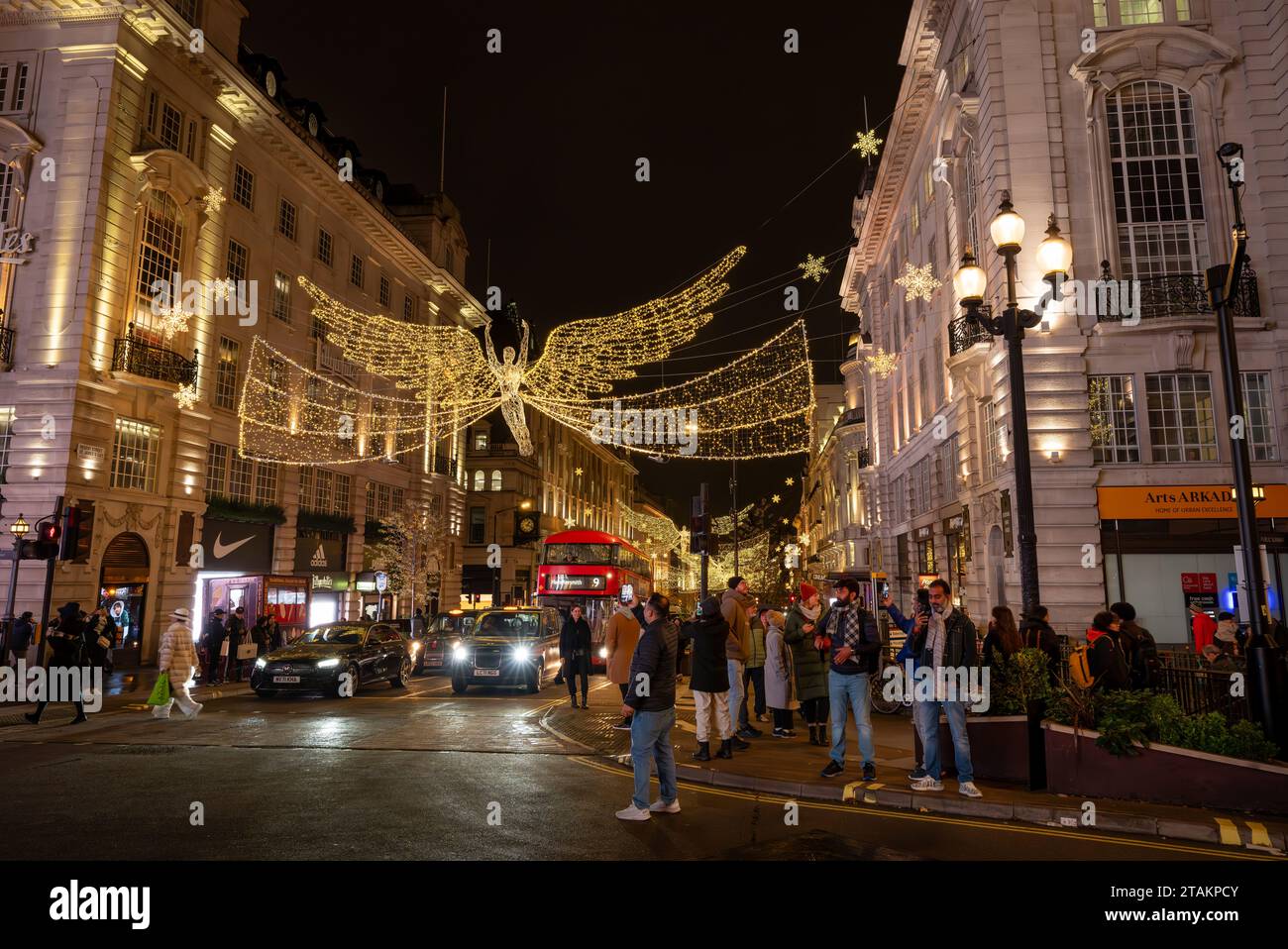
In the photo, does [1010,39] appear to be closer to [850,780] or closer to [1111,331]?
[1111,331]

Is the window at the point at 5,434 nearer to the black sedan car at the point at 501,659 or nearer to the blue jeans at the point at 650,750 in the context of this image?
the black sedan car at the point at 501,659

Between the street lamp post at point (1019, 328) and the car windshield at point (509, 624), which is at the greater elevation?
the street lamp post at point (1019, 328)

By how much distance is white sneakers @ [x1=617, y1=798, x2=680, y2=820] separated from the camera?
23.2 ft

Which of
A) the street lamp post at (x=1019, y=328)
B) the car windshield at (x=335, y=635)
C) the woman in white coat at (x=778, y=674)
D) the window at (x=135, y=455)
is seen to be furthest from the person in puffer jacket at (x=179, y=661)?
the street lamp post at (x=1019, y=328)

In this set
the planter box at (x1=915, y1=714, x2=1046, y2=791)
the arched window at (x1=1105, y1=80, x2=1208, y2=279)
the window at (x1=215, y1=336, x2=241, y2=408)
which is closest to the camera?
the planter box at (x1=915, y1=714, x2=1046, y2=791)

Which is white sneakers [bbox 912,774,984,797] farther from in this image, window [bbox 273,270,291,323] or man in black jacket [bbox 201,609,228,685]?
window [bbox 273,270,291,323]

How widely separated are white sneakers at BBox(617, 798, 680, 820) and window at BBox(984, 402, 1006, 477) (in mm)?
15789

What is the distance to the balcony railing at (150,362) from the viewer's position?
74.9 ft

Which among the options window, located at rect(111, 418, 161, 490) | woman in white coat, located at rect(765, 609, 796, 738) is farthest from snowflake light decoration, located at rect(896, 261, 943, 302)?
window, located at rect(111, 418, 161, 490)

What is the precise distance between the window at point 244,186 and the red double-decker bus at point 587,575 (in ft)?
54.0

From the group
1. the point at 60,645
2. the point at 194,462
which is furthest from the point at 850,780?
the point at 194,462

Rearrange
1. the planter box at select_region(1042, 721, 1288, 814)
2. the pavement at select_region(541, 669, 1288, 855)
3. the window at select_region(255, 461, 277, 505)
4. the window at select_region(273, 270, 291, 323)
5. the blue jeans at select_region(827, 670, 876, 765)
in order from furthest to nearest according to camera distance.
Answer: the window at select_region(273, 270, 291, 323) → the window at select_region(255, 461, 277, 505) → the blue jeans at select_region(827, 670, 876, 765) → the planter box at select_region(1042, 721, 1288, 814) → the pavement at select_region(541, 669, 1288, 855)

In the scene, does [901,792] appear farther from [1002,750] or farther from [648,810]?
[648,810]
